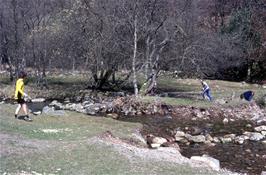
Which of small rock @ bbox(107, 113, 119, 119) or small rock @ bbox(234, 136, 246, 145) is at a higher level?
small rock @ bbox(234, 136, 246, 145)

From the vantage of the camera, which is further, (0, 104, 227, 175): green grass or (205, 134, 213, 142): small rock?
(205, 134, 213, 142): small rock

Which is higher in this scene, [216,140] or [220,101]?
[216,140]

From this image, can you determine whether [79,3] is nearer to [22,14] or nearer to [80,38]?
[80,38]

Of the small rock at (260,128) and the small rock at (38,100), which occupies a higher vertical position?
the small rock at (260,128)

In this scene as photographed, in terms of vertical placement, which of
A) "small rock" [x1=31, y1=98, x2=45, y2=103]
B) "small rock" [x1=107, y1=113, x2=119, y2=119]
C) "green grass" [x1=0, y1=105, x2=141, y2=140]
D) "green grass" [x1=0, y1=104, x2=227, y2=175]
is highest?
"green grass" [x1=0, y1=104, x2=227, y2=175]

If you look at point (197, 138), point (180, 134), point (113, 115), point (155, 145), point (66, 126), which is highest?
point (66, 126)

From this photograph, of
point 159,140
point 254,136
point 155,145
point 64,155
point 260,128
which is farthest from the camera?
point 260,128

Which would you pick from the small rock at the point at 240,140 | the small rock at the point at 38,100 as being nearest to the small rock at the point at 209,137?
the small rock at the point at 240,140

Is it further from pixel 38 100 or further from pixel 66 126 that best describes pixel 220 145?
pixel 38 100

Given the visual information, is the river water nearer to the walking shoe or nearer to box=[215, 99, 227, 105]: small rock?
box=[215, 99, 227, 105]: small rock

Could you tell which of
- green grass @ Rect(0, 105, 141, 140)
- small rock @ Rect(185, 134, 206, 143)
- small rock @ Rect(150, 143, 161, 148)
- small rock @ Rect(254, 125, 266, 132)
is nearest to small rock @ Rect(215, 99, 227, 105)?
small rock @ Rect(254, 125, 266, 132)

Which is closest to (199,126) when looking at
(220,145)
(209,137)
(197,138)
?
(209,137)

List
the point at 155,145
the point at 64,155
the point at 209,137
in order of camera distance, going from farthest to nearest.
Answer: the point at 209,137 → the point at 155,145 → the point at 64,155

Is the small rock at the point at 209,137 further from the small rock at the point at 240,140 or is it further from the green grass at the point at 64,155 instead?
the green grass at the point at 64,155
